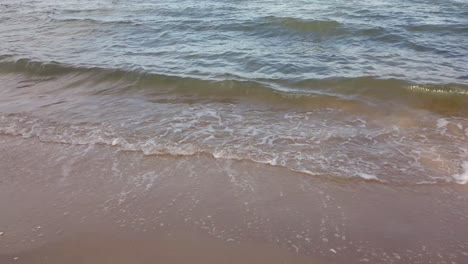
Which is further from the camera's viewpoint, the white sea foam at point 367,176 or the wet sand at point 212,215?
the white sea foam at point 367,176

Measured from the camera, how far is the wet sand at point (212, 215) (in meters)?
3.90

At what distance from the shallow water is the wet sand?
1.40ft

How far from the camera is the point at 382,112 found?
721 centimetres

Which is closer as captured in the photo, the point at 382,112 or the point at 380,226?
the point at 380,226

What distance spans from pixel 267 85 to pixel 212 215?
4.45 metres

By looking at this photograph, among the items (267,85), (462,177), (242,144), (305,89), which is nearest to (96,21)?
(267,85)

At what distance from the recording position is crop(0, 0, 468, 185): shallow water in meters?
5.94

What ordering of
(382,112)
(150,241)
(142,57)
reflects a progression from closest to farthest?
1. (150,241)
2. (382,112)
3. (142,57)

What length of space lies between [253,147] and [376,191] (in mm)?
1779

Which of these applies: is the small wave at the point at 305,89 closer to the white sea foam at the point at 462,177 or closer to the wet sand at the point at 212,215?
the white sea foam at the point at 462,177

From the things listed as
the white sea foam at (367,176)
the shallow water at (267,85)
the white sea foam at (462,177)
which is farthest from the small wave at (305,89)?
the white sea foam at (367,176)

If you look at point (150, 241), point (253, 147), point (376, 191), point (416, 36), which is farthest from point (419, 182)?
point (416, 36)

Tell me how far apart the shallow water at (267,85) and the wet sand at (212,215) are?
0.43m

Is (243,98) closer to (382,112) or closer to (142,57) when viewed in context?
(382,112)
